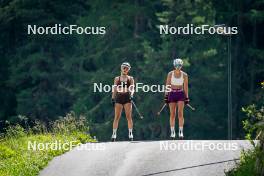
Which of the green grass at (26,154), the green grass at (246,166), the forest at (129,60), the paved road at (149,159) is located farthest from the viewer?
the forest at (129,60)

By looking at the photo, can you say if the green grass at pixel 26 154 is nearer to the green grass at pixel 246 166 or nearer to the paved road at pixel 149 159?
the paved road at pixel 149 159

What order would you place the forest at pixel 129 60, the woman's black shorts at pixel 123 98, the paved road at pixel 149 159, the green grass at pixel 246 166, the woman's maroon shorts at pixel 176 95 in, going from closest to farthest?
the green grass at pixel 246 166
the paved road at pixel 149 159
the woman's maroon shorts at pixel 176 95
the woman's black shorts at pixel 123 98
the forest at pixel 129 60

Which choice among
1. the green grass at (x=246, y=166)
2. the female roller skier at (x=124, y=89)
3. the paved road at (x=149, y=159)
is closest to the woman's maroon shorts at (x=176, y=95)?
the female roller skier at (x=124, y=89)

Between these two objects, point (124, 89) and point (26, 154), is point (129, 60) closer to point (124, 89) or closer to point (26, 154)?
point (124, 89)

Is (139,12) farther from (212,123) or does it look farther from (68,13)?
(212,123)

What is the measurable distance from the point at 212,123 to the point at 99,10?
1118 cm

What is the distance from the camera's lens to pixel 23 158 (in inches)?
762

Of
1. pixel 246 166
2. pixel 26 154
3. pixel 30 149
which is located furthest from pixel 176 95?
pixel 246 166

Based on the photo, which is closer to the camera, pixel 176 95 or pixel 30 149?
pixel 30 149

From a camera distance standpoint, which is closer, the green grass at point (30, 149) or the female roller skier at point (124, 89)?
the green grass at point (30, 149)

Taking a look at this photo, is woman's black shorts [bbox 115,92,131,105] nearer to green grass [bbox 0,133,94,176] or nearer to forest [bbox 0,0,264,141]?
green grass [bbox 0,133,94,176]

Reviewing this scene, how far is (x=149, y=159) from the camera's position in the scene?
19.0 meters

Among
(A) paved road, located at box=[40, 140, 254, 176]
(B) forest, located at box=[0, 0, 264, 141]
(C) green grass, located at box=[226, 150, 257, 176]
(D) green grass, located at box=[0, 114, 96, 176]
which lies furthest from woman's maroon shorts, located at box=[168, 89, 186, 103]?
(B) forest, located at box=[0, 0, 264, 141]

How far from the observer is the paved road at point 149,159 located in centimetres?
1783
